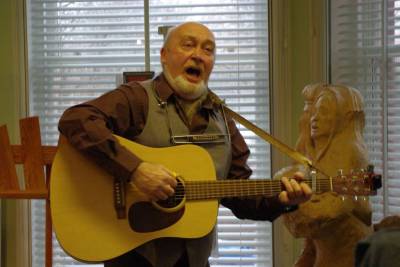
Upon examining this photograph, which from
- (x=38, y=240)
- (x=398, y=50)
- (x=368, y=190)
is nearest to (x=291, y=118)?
(x=398, y=50)

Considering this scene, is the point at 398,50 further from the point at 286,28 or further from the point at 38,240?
the point at 38,240

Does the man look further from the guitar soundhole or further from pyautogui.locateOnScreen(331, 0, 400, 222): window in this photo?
pyautogui.locateOnScreen(331, 0, 400, 222): window

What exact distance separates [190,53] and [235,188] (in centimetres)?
46

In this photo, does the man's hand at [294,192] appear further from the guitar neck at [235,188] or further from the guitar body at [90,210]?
the guitar body at [90,210]

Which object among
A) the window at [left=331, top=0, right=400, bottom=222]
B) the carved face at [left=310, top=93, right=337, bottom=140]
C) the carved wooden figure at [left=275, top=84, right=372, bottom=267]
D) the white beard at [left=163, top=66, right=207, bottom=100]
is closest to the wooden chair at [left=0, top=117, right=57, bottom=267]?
the white beard at [left=163, top=66, right=207, bottom=100]

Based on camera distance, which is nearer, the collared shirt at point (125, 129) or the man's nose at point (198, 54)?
the collared shirt at point (125, 129)

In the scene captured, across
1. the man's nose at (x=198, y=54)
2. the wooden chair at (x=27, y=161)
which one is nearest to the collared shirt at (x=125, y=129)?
the man's nose at (x=198, y=54)

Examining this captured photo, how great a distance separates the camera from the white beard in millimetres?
1701

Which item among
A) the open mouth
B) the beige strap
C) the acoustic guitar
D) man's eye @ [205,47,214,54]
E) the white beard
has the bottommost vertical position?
the acoustic guitar

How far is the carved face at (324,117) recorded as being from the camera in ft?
7.21

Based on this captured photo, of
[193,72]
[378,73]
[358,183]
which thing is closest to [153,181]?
[193,72]

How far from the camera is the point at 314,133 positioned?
87.9 inches

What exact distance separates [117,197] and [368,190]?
2.53 ft

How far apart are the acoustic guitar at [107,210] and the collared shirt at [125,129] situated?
7 centimetres
